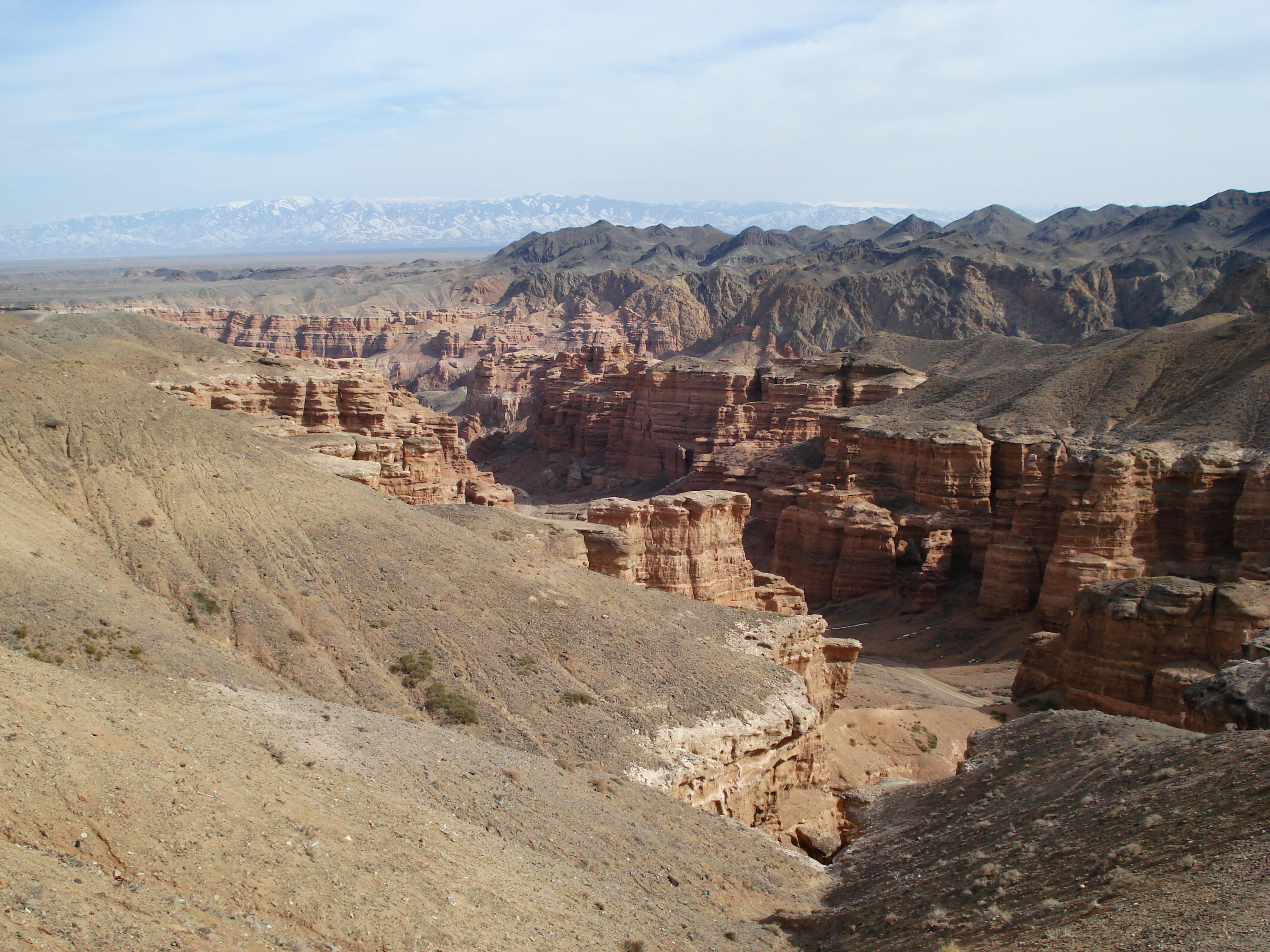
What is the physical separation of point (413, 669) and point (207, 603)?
4072 millimetres

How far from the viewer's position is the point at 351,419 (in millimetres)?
47969

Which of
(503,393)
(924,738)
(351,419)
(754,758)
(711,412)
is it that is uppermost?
(351,419)

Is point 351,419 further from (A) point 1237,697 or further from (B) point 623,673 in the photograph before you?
(A) point 1237,697

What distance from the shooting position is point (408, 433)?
165 ft

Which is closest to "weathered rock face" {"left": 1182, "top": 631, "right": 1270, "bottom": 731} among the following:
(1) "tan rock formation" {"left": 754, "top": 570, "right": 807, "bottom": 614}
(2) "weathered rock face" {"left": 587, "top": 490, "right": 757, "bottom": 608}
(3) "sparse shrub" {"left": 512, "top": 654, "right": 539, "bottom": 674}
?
(3) "sparse shrub" {"left": 512, "top": 654, "right": 539, "bottom": 674}

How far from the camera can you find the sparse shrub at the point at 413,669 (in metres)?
18.9

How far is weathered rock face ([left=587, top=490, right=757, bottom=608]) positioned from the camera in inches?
1188

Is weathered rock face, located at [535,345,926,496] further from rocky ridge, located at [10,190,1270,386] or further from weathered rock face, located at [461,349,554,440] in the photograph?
rocky ridge, located at [10,190,1270,386]

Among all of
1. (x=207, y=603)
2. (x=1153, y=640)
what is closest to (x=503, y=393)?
(x=1153, y=640)

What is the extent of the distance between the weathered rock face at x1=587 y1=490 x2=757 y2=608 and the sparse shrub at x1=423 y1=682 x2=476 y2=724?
1096 cm

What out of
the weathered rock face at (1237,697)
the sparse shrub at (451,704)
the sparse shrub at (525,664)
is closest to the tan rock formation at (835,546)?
the weathered rock face at (1237,697)

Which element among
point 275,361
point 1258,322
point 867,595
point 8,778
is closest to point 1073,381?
point 1258,322

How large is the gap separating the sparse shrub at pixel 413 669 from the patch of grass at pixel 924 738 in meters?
13.9

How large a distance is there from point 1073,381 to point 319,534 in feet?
140
